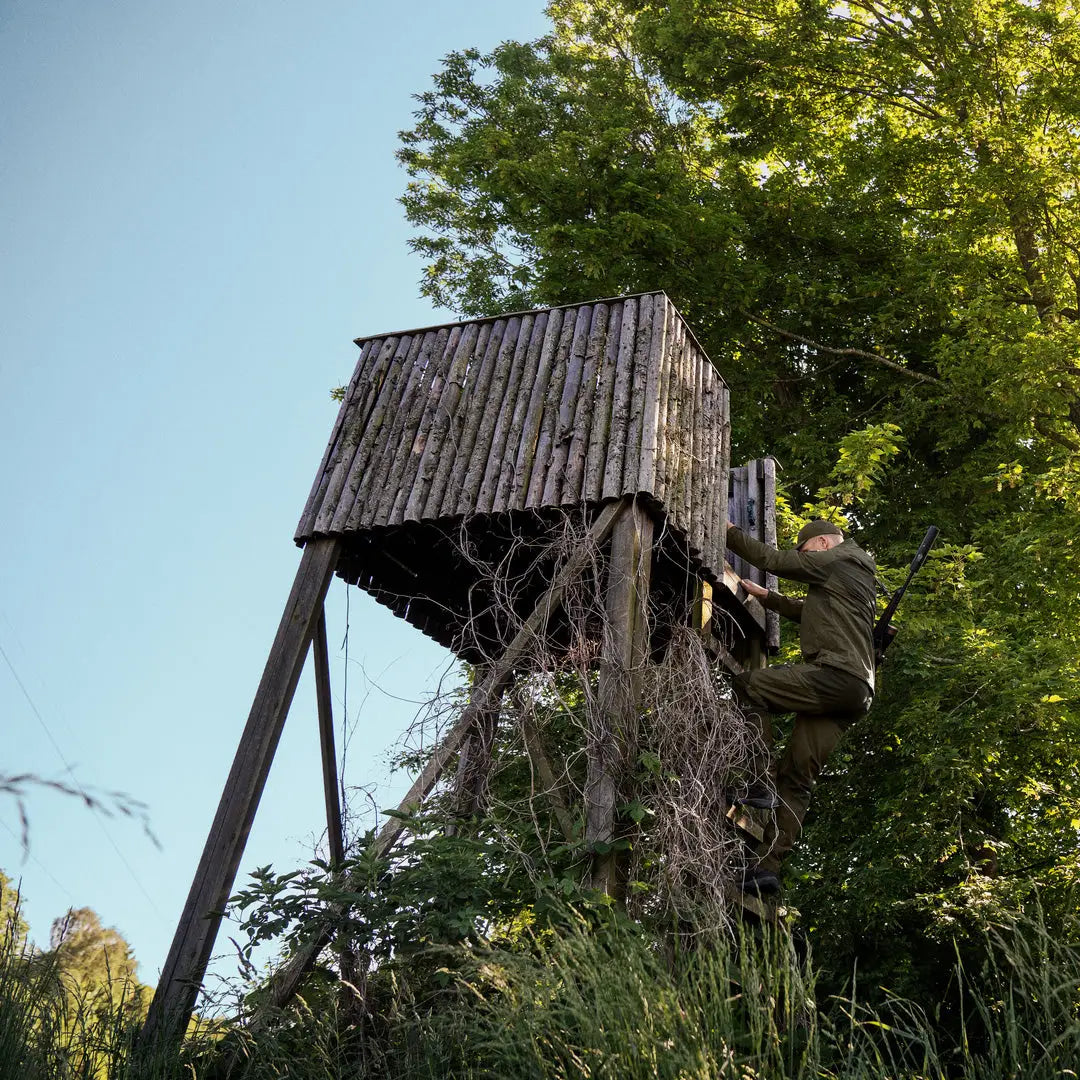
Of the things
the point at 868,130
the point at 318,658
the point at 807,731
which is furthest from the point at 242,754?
the point at 868,130

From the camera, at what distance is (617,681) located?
6777 mm

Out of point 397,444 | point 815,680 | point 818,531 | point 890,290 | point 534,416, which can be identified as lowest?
point 815,680

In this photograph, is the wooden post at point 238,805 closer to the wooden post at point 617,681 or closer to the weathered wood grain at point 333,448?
the weathered wood grain at point 333,448

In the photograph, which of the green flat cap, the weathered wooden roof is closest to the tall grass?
the weathered wooden roof

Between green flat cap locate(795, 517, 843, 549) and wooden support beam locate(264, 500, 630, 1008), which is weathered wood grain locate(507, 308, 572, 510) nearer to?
→ wooden support beam locate(264, 500, 630, 1008)

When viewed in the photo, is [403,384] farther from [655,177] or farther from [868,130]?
[868,130]

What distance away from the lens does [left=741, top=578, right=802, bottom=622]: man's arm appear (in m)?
8.08

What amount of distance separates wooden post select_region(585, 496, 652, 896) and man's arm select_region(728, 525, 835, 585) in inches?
39.0

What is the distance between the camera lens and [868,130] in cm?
1648

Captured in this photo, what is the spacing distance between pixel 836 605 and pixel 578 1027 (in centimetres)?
361

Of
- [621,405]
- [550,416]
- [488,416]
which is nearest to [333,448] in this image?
[488,416]

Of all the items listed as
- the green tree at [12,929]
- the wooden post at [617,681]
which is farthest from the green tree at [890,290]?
the green tree at [12,929]

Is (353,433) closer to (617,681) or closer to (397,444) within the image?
(397,444)

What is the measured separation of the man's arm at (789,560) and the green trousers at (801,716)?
534 mm
